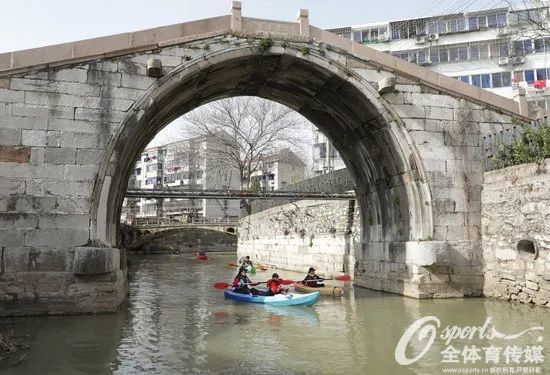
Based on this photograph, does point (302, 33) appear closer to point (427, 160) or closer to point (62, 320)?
point (427, 160)

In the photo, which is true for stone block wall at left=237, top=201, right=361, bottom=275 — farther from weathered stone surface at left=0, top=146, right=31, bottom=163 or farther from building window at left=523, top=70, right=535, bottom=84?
building window at left=523, top=70, right=535, bottom=84

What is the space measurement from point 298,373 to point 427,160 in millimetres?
6922

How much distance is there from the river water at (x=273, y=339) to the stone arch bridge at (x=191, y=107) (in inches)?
37.4

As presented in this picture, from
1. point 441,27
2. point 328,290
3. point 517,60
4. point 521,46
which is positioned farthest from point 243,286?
point 441,27

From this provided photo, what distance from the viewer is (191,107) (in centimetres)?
1280

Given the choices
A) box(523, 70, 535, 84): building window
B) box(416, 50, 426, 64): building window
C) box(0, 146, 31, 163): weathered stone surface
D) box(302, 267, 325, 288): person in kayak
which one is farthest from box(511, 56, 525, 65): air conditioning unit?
box(0, 146, 31, 163): weathered stone surface

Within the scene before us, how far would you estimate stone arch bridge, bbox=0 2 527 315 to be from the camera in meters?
8.73

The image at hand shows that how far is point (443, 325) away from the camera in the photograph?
8.08 metres

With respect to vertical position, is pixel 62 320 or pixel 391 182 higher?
pixel 391 182

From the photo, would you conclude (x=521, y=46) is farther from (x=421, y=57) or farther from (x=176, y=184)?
(x=176, y=184)

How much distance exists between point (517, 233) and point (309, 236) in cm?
1054

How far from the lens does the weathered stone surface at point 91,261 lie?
8.63 metres

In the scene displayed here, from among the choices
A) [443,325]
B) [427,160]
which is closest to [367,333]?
[443,325]
